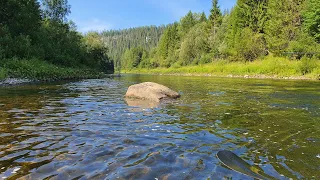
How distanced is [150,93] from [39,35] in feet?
116

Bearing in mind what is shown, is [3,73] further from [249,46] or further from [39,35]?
[249,46]

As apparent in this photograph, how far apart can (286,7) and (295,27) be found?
4.65 meters

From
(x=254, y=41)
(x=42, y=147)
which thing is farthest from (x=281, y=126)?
(x=254, y=41)

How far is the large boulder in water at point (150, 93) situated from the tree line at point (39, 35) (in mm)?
20044

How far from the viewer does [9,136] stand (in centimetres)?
599

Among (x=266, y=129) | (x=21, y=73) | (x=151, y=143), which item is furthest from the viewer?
(x=21, y=73)

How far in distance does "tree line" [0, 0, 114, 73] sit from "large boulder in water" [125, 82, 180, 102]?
789 inches

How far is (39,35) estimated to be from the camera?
41.9 m

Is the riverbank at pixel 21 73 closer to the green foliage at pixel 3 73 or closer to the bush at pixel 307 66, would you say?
the green foliage at pixel 3 73

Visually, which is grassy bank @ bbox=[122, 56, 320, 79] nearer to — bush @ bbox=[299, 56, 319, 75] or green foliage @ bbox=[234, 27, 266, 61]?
bush @ bbox=[299, 56, 319, 75]

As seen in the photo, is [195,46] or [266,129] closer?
[266,129]

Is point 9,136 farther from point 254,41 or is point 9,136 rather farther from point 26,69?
point 254,41

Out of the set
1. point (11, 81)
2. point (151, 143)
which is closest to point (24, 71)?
point (11, 81)

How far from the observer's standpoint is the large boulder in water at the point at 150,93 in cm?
1333
